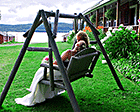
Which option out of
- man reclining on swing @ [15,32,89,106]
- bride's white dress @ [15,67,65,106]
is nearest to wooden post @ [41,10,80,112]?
man reclining on swing @ [15,32,89,106]

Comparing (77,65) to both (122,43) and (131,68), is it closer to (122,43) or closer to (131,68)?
(131,68)

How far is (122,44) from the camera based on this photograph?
6.21 meters

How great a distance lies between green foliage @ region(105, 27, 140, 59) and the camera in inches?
240

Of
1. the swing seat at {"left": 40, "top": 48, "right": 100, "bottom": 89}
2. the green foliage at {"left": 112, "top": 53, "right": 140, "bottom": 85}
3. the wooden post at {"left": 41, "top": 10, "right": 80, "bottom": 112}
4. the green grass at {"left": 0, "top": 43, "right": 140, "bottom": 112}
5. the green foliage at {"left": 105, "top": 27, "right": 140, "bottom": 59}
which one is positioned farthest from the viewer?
the green foliage at {"left": 105, "top": 27, "right": 140, "bottom": 59}

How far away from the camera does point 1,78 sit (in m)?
4.92

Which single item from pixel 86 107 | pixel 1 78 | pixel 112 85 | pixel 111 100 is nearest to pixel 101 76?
pixel 112 85

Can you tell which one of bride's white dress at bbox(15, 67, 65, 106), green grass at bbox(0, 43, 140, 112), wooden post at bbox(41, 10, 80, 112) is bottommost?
green grass at bbox(0, 43, 140, 112)

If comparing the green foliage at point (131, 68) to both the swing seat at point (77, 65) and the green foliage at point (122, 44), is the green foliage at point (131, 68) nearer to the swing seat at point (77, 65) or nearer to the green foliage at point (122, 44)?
the green foliage at point (122, 44)

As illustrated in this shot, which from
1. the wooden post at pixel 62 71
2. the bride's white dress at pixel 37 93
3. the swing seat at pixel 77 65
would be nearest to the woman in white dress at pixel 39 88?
the bride's white dress at pixel 37 93

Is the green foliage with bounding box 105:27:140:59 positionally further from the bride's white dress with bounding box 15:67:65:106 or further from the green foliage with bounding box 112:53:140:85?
the bride's white dress with bounding box 15:67:65:106

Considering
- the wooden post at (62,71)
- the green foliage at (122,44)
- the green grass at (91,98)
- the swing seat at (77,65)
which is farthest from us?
the green foliage at (122,44)

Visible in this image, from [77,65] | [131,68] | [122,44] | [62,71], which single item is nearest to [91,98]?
[77,65]

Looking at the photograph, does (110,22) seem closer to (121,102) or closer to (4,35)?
(4,35)

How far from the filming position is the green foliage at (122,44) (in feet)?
20.0
